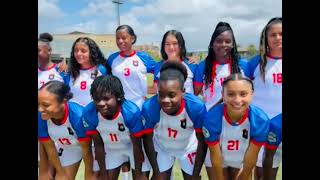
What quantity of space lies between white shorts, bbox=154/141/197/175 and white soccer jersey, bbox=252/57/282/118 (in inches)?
24.1

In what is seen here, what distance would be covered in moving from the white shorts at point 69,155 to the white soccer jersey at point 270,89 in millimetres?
1462

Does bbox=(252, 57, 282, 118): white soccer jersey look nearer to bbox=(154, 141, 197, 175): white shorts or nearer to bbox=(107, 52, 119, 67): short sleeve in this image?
bbox=(154, 141, 197, 175): white shorts

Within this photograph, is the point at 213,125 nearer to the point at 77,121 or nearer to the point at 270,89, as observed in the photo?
the point at 270,89

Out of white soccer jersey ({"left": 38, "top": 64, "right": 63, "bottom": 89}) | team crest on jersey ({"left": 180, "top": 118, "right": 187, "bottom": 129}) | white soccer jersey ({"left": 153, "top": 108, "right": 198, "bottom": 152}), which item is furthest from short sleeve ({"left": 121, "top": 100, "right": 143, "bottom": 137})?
white soccer jersey ({"left": 38, "top": 64, "right": 63, "bottom": 89})

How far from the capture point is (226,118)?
9.94 feet

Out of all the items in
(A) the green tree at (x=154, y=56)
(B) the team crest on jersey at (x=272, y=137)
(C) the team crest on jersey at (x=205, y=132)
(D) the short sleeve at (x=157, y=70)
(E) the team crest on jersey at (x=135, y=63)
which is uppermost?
(A) the green tree at (x=154, y=56)

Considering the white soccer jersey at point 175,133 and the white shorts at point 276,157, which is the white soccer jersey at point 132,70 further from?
the white shorts at point 276,157

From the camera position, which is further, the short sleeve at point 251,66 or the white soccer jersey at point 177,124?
the short sleeve at point 251,66

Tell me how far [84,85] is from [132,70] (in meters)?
0.44

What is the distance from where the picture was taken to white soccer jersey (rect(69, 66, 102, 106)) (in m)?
3.46

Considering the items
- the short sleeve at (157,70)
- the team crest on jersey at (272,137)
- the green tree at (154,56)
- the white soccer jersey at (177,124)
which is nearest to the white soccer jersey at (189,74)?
the short sleeve at (157,70)

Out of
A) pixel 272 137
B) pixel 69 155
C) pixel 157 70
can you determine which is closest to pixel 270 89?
pixel 272 137

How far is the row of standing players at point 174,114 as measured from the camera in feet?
9.89
